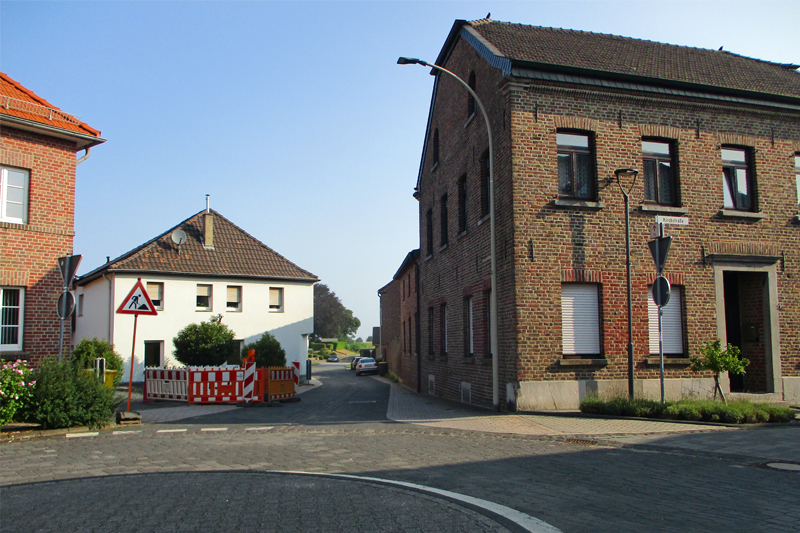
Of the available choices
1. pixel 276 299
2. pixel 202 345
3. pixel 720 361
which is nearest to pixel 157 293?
pixel 202 345

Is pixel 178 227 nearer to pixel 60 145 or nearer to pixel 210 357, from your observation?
pixel 210 357

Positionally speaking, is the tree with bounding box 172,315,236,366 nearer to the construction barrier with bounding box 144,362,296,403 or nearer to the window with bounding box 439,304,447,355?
the construction barrier with bounding box 144,362,296,403

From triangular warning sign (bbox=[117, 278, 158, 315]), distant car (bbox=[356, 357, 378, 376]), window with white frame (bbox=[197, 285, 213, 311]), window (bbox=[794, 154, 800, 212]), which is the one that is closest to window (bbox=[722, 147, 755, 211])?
window (bbox=[794, 154, 800, 212])

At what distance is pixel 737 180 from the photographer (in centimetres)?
1585

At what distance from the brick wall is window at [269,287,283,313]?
1847 cm

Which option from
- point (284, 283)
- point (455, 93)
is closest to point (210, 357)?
point (284, 283)

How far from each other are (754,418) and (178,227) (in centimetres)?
2899

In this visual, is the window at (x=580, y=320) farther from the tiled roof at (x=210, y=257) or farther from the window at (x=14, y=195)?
the tiled roof at (x=210, y=257)

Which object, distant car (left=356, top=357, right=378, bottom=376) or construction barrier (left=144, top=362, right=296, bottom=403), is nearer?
construction barrier (left=144, top=362, right=296, bottom=403)

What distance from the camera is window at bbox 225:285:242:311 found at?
33188 millimetres

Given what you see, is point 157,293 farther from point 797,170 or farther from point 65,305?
point 797,170

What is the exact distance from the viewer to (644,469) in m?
7.40

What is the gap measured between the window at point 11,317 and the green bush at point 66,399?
4.74 metres

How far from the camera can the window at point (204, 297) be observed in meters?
32.3
